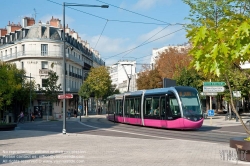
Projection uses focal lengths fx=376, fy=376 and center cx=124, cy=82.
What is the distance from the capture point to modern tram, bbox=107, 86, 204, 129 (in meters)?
23.8

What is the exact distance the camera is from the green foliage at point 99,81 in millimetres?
68506

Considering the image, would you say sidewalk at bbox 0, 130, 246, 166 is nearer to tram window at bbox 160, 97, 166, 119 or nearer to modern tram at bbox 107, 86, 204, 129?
modern tram at bbox 107, 86, 204, 129

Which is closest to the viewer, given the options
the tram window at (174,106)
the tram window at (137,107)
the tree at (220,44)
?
the tree at (220,44)

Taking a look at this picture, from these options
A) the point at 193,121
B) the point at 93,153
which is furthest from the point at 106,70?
the point at 93,153

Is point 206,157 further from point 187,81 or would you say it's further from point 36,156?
point 187,81

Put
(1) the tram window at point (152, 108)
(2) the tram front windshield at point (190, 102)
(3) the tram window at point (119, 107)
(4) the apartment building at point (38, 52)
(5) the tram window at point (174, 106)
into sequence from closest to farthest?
1. (2) the tram front windshield at point (190, 102)
2. (5) the tram window at point (174, 106)
3. (1) the tram window at point (152, 108)
4. (3) the tram window at point (119, 107)
5. (4) the apartment building at point (38, 52)

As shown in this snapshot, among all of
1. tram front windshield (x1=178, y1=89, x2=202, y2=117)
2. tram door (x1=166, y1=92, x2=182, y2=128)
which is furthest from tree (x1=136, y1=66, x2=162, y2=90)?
tram front windshield (x1=178, y1=89, x2=202, y2=117)

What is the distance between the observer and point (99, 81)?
69.5 metres

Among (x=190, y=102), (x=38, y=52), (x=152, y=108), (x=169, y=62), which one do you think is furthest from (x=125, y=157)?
(x=38, y=52)

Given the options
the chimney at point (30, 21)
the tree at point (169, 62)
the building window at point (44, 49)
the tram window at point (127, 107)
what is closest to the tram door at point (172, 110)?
the tram window at point (127, 107)

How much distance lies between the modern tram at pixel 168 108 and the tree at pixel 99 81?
3777 cm

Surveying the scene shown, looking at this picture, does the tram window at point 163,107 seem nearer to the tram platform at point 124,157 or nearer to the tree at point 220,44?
the tram platform at point 124,157

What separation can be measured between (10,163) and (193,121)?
49.4ft

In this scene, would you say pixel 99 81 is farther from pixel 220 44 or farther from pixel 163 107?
pixel 220 44
